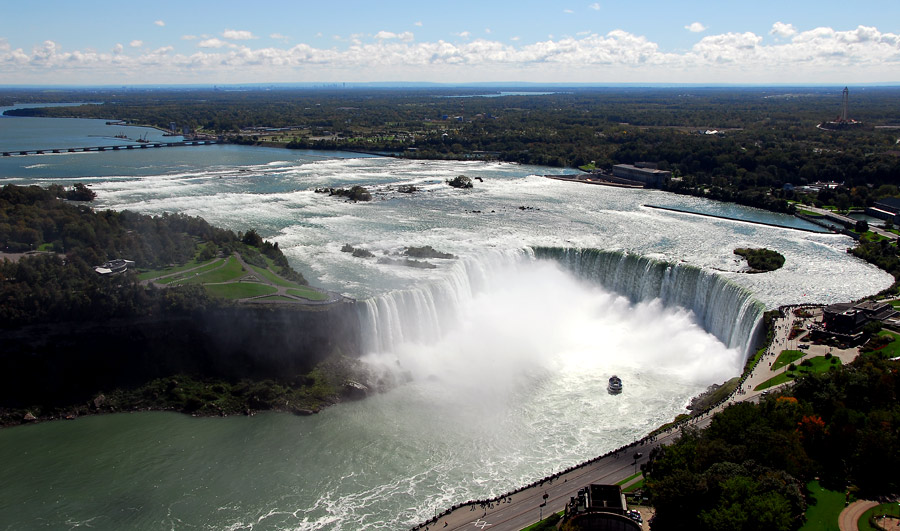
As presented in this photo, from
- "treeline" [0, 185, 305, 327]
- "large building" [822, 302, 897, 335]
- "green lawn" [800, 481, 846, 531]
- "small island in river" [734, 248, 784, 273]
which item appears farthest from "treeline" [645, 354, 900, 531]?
"treeline" [0, 185, 305, 327]

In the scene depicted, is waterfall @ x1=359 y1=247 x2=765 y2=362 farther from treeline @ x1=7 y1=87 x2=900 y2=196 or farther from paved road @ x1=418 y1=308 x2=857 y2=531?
treeline @ x1=7 y1=87 x2=900 y2=196

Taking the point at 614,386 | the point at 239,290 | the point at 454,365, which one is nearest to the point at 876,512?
the point at 614,386

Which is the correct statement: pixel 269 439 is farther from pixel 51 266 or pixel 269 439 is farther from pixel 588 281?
pixel 588 281

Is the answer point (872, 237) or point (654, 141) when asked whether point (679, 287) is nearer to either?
point (872, 237)

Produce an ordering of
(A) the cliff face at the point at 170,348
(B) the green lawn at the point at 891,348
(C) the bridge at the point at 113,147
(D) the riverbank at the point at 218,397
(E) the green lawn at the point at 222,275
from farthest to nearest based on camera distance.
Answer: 1. (C) the bridge at the point at 113,147
2. (E) the green lawn at the point at 222,275
3. (A) the cliff face at the point at 170,348
4. (D) the riverbank at the point at 218,397
5. (B) the green lawn at the point at 891,348

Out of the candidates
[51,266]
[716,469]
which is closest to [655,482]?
[716,469]

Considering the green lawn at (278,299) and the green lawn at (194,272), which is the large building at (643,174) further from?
the green lawn at (278,299)

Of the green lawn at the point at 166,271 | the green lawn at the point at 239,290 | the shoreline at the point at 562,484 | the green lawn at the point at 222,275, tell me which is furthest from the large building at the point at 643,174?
the green lawn at the point at 239,290
